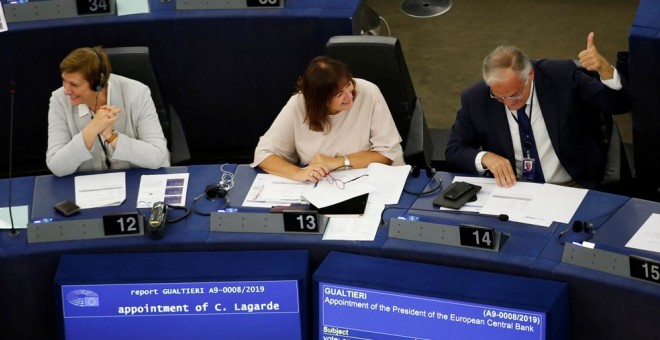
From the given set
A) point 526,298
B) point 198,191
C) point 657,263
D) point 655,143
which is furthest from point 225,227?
point 655,143

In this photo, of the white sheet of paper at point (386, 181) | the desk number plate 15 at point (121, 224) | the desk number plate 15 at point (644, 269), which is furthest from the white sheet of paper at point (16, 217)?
the desk number plate 15 at point (644, 269)

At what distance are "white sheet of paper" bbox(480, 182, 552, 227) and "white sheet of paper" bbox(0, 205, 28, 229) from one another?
167cm

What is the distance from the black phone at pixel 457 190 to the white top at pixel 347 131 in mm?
434

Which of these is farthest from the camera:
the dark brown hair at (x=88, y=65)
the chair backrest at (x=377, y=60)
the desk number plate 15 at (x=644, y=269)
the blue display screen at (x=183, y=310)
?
the chair backrest at (x=377, y=60)

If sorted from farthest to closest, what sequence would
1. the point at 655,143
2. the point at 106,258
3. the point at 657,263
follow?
the point at 655,143, the point at 106,258, the point at 657,263

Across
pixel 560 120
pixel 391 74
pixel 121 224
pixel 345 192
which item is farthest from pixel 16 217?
pixel 560 120

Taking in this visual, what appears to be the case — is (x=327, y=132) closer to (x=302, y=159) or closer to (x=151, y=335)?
(x=302, y=159)

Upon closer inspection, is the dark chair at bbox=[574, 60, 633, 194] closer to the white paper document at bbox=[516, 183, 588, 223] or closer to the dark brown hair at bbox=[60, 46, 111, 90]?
the white paper document at bbox=[516, 183, 588, 223]

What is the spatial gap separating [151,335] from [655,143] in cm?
232

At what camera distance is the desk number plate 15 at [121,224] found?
4.14 m

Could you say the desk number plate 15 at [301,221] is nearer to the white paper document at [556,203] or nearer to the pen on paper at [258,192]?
the pen on paper at [258,192]

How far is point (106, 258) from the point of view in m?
4.09

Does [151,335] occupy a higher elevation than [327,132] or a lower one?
lower

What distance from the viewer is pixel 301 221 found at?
4.05 meters
